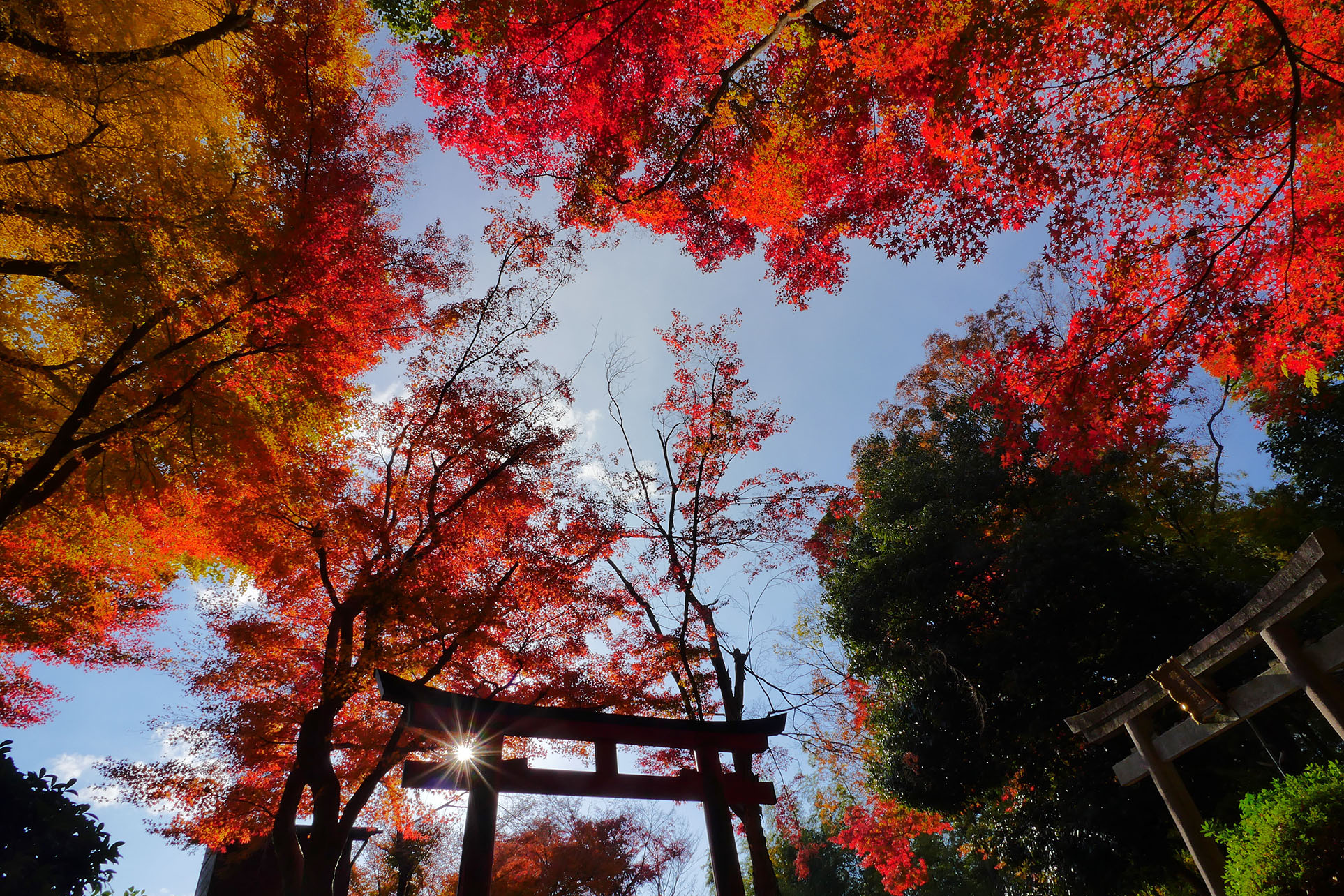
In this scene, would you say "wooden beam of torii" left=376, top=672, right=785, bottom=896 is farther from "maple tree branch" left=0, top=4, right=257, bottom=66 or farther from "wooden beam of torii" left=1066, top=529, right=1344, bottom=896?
"maple tree branch" left=0, top=4, right=257, bottom=66

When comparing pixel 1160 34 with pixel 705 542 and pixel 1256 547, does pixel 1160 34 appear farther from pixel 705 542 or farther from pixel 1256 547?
pixel 1256 547

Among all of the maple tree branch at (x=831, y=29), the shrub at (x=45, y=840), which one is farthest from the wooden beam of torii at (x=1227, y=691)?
the shrub at (x=45, y=840)

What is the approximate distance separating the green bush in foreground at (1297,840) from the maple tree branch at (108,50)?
13461 millimetres

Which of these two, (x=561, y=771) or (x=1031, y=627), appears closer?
(x=561, y=771)

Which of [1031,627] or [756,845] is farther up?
[1031,627]

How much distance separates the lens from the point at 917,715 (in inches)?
445

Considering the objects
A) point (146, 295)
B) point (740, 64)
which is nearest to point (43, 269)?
point (146, 295)

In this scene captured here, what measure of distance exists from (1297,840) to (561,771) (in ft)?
22.7

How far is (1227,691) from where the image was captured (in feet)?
20.9

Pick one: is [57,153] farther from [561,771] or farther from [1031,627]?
[1031,627]

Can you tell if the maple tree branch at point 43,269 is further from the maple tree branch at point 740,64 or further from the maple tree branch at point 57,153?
the maple tree branch at point 740,64

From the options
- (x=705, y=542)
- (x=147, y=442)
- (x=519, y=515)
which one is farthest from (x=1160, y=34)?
(x=147, y=442)

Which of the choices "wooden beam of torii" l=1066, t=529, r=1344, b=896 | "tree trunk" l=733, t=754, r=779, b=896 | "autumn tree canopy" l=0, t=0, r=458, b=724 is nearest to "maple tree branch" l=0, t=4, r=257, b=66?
"autumn tree canopy" l=0, t=0, r=458, b=724

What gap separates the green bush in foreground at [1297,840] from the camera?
4.80 m
